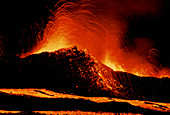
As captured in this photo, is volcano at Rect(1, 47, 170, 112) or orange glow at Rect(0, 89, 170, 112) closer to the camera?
orange glow at Rect(0, 89, 170, 112)

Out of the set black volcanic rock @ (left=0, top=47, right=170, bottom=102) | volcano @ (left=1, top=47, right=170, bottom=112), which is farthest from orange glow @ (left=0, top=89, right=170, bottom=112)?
black volcanic rock @ (left=0, top=47, right=170, bottom=102)

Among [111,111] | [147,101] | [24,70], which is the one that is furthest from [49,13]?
[147,101]

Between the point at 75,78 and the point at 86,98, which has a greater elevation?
the point at 75,78

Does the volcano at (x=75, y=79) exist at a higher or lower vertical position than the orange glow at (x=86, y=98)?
higher

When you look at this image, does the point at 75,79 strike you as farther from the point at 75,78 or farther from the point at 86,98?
the point at 86,98

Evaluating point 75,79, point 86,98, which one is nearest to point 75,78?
point 75,79

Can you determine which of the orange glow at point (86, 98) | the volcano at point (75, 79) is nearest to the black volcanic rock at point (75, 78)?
the volcano at point (75, 79)

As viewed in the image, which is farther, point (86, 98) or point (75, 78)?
point (75, 78)

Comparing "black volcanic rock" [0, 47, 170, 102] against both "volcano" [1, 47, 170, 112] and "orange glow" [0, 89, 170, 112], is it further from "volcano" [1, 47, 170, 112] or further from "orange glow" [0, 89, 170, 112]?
"orange glow" [0, 89, 170, 112]

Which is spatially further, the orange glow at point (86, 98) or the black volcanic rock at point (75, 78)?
the black volcanic rock at point (75, 78)

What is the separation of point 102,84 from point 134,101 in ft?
3.66

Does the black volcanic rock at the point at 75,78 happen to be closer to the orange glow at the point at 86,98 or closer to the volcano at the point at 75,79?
the volcano at the point at 75,79

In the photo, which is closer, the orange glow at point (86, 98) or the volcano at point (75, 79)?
the orange glow at point (86, 98)

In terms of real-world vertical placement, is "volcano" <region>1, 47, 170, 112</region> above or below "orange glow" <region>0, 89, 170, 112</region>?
above
